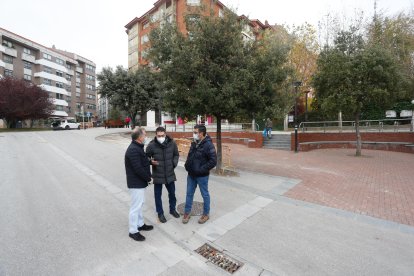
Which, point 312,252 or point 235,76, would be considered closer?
point 312,252

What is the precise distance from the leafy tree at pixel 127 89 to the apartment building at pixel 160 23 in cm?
206

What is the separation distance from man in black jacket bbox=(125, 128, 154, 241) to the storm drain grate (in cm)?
97

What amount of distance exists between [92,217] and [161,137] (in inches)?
80.9

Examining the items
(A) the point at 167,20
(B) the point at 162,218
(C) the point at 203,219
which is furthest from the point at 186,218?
(A) the point at 167,20

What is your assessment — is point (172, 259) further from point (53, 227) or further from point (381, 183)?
point (381, 183)

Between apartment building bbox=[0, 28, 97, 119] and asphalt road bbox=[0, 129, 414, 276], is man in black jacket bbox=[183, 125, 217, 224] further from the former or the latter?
apartment building bbox=[0, 28, 97, 119]

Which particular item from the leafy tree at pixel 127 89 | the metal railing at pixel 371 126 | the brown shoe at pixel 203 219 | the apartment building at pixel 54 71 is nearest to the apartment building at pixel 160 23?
the leafy tree at pixel 127 89

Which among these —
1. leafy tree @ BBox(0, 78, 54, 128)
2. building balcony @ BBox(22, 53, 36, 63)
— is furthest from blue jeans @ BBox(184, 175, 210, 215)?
building balcony @ BBox(22, 53, 36, 63)

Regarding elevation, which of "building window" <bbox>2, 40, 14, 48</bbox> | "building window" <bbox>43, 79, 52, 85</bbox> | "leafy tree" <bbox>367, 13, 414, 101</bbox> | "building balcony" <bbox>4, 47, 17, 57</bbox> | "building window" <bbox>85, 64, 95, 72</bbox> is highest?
"building window" <bbox>85, 64, 95, 72</bbox>

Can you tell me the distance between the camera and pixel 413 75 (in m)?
16.1

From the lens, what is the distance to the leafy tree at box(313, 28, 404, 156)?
11.5 metres

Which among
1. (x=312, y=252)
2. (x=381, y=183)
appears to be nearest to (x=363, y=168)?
(x=381, y=183)

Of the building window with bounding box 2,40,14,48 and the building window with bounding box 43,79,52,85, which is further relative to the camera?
the building window with bounding box 43,79,52,85

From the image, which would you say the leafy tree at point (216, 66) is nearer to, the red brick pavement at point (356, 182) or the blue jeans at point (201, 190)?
the red brick pavement at point (356, 182)
